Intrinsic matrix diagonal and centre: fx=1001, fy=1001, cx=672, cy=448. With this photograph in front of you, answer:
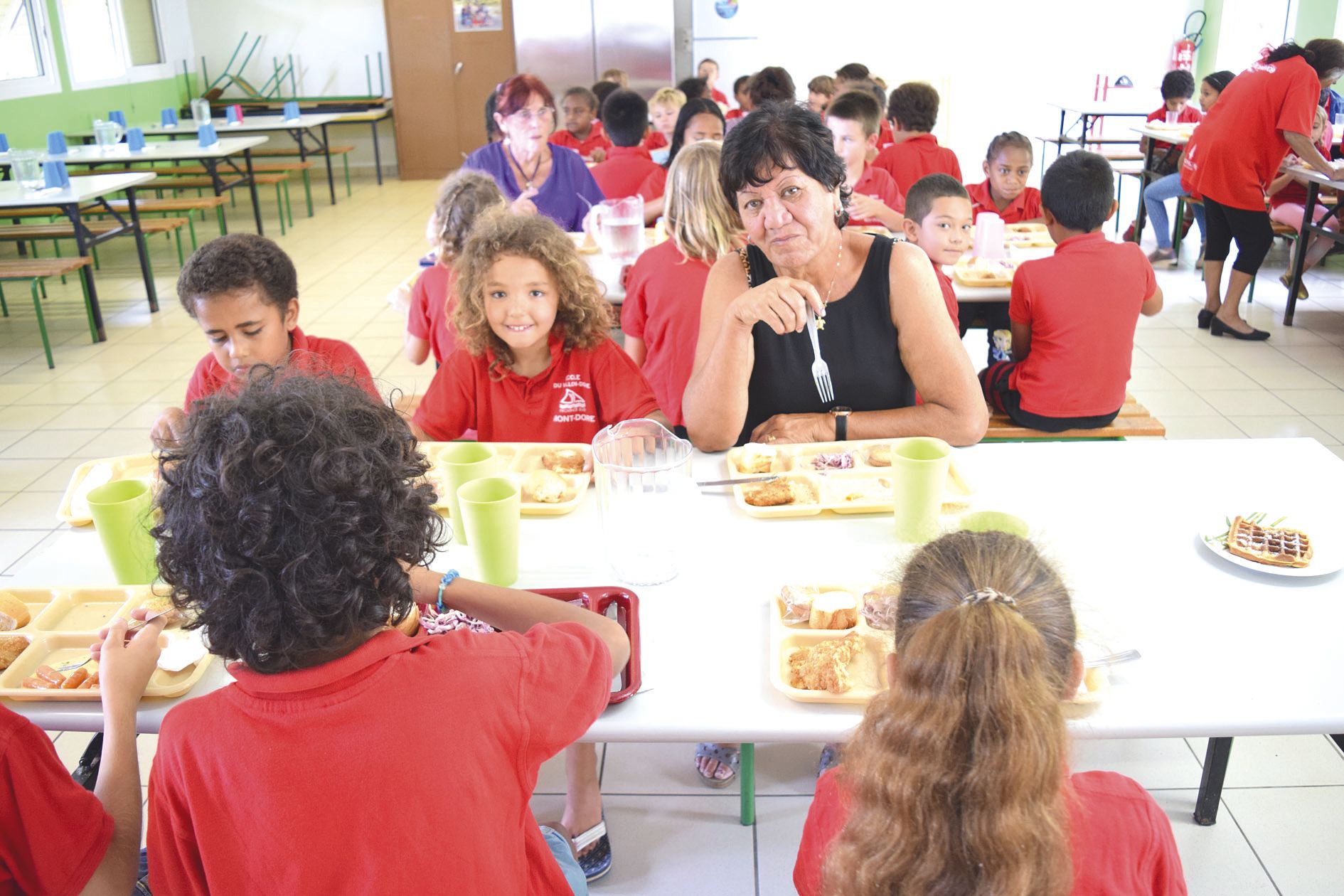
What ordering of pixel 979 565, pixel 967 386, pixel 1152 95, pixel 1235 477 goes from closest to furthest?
1. pixel 979 565
2. pixel 1235 477
3. pixel 967 386
4. pixel 1152 95

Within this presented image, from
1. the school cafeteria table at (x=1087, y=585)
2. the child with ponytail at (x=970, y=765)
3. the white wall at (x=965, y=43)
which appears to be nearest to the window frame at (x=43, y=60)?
the white wall at (x=965, y=43)

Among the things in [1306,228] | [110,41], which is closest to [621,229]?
[1306,228]

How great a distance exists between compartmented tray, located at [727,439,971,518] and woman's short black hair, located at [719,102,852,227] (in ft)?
1.72

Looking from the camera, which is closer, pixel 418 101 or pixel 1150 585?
pixel 1150 585

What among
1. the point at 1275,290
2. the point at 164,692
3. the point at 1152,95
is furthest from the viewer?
the point at 1152,95

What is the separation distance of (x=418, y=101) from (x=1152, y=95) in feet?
22.7

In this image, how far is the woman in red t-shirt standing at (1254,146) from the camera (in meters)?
4.57

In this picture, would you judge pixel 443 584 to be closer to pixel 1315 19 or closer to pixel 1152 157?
pixel 1152 157

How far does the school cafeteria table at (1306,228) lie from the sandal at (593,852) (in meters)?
4.45

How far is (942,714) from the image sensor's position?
775 mm

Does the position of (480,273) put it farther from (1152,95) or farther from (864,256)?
(1152,95)

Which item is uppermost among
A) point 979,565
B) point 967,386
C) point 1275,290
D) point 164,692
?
point 979,565

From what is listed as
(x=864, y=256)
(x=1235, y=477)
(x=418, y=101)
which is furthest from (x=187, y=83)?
(x=1235, y=477)

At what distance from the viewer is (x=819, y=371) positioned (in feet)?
6.57
